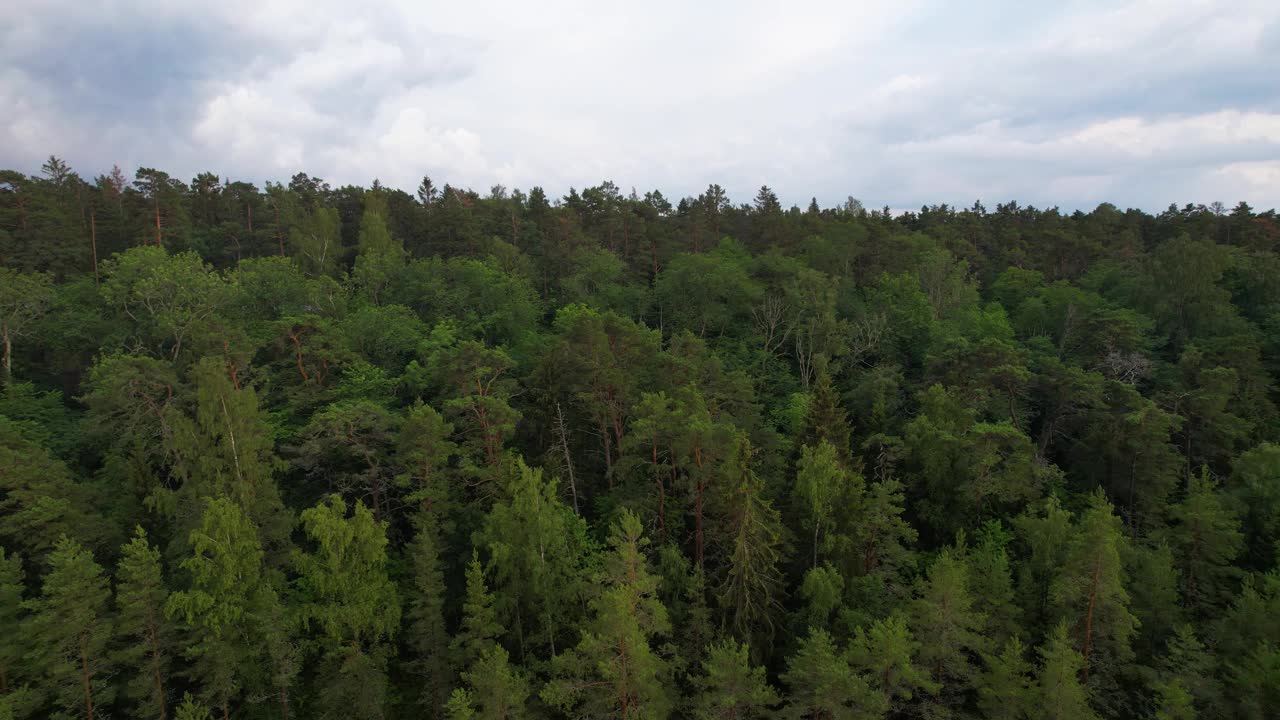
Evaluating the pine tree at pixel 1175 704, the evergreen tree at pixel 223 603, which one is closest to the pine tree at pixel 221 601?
the evergreen tree at pixel 223 603

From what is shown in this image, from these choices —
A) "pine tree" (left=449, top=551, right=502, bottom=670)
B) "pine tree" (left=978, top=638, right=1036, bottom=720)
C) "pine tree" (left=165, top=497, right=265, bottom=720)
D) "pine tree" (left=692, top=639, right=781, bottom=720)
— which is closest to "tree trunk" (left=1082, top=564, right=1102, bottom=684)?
"pine tree" (left=978, top=638, right=1036, bottom=720)

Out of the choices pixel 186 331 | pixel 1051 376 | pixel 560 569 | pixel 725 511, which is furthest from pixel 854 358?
pixel 186 331

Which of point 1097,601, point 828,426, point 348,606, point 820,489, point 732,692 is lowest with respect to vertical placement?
point 732,692

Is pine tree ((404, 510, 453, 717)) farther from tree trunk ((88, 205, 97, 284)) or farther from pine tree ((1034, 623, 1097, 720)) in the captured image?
tree trunk ((88, 205, 97, 284))

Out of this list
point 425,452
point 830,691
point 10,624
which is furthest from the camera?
point 425,452

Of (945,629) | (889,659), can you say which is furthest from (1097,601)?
(889,659)

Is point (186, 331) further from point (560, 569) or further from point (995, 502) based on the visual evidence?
point (995, 502)

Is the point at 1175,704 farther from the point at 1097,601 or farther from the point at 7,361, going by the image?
the point at 7,361
